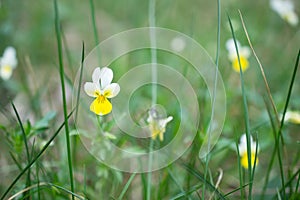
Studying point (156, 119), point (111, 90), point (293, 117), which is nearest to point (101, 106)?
point (111, 90)

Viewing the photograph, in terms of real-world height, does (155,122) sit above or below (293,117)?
below

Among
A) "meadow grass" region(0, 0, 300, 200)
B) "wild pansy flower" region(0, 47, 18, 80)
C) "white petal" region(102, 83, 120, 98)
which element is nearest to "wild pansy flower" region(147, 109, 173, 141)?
"meadow grass" region(0, 0, 300, 200)

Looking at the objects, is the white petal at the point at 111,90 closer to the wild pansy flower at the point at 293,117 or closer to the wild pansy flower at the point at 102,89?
the wild pansy flower at the point at 102,89

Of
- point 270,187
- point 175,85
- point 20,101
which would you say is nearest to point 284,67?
point 175,85

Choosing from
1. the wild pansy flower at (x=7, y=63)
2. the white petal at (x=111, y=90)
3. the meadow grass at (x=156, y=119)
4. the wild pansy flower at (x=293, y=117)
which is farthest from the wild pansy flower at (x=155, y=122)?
the wild pansy flower at (x=7, y=63)

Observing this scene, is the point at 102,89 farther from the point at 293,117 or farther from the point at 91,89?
the point at 293,117

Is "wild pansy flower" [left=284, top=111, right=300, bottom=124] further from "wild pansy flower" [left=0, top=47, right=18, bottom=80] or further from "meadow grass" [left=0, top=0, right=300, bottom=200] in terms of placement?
"wild pansy flower" [left=0, top=47, right=18, bottom=80]
